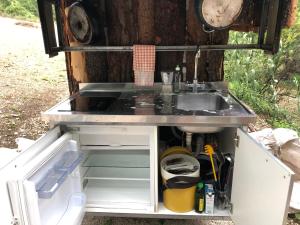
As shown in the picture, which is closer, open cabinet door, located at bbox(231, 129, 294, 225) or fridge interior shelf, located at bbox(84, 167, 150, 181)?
open cabinet door, located at bbox(231, 129, 294, 225)

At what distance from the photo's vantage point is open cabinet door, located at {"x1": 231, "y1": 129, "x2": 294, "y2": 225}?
0.85 m

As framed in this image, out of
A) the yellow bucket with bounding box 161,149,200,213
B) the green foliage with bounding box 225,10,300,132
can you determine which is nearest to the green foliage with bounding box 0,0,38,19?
the green foliage with bounding box 225,10,300,132

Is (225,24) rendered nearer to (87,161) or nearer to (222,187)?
(222,187)

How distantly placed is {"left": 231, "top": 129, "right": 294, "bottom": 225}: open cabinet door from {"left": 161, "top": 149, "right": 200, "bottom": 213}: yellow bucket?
22 centimetres

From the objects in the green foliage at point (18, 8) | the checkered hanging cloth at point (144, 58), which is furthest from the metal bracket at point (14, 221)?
the green foliage at point (18, 8)

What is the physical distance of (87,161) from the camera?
1604 mm

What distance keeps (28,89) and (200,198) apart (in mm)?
3755

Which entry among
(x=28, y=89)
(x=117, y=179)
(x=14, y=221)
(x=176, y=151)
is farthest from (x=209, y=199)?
(x=28, y=89)

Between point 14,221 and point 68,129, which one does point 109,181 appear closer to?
point 68,129

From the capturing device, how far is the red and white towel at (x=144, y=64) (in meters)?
1.67

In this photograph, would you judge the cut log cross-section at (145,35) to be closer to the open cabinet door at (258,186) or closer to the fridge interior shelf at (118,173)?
the fridge interior shelf at (118,173)

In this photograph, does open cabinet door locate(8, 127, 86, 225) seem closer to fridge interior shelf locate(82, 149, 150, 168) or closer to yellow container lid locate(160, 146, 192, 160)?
fridge interior shelf locate(82, 149, 150, 168)

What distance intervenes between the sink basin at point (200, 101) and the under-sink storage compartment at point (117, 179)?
417mm

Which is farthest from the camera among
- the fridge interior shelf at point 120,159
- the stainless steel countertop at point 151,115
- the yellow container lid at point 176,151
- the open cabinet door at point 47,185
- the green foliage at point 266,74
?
the green foliage at point 266,74
